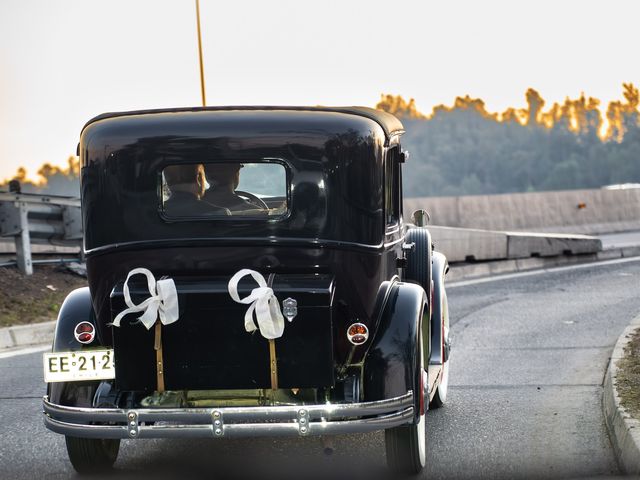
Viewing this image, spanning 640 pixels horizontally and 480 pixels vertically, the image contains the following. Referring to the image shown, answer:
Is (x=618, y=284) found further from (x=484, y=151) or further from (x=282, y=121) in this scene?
(x=484, y=151)

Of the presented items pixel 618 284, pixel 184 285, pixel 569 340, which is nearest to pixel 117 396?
pixel 184 285

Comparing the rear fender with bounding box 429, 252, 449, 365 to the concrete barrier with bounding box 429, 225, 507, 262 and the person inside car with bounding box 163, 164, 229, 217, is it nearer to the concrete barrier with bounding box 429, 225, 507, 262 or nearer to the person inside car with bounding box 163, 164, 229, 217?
the person inside car with bounding box 163, 164, 229, 217

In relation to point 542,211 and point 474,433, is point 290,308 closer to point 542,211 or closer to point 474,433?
point 474,433

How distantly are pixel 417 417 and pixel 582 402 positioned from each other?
2671 millimetres

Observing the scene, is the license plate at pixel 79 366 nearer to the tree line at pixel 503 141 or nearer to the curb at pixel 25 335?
the curb at pixel 25 335

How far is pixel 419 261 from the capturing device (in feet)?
25.2

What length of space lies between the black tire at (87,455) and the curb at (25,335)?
5671 mm

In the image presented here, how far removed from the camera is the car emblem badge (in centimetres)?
574

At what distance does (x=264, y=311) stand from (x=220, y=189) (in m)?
1.01

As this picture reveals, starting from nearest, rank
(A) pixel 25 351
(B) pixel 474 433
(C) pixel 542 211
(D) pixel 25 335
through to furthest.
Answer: (B) pixel 474 433
(A) pixel 25 351
(D) pixel 25 335
(C) pixel 542 211

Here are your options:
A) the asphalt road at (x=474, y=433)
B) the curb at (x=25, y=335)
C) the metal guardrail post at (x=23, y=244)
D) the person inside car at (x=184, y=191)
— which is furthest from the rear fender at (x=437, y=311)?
the metal guardrail post at (x=23, y=244)

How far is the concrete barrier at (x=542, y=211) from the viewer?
93.1 ft

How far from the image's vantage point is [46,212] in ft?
51.4

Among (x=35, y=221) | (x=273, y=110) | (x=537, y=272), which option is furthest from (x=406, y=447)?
(x=537, y=272)
